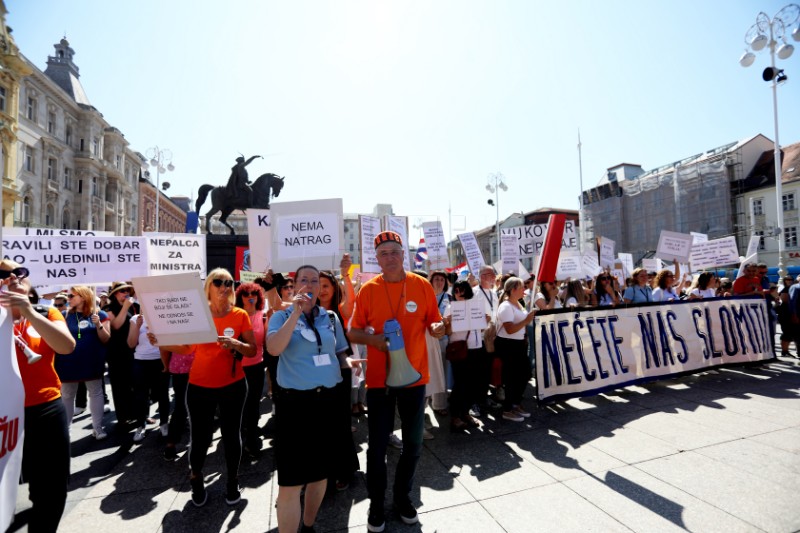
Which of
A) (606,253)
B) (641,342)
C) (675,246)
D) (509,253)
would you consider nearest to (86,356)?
(641,342)

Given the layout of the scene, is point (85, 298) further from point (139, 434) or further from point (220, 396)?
point (220, 396)

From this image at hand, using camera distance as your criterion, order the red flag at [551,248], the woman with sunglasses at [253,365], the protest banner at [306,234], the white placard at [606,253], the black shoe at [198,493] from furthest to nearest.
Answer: the white placard at [606,253], the red flag at [551,248], the protest banner at [306,234], the woman with sunglasses at [253,365], the black shoe at [198,493]

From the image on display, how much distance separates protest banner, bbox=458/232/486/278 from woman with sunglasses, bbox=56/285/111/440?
7257mm

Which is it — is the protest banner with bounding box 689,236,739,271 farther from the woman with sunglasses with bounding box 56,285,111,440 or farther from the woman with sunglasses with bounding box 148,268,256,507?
the woman with sunglasses with bounding box 56,285,111,440

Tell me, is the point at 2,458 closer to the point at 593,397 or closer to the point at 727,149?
the point at 593,397

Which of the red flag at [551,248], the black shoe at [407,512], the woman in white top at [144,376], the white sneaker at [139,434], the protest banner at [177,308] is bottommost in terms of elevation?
the white sneaker at [139,434]

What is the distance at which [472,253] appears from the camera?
33.7ft

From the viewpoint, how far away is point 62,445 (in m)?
2.46

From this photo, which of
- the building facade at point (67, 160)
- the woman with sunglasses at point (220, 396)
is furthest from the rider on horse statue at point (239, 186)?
the building facade at point (67, 160)

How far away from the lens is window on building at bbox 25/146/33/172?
114 ft

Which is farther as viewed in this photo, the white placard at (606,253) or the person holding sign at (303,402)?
the white placard at (606,253)

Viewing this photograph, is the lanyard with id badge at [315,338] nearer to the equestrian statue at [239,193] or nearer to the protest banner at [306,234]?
the protest banner at [306,234]

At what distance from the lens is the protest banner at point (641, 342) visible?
17.7 ft

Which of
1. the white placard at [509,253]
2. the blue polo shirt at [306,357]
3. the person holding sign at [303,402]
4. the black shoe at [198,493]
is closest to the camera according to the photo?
the person holding sign at [303,402]
